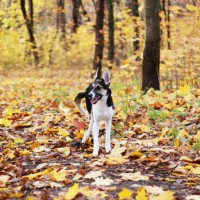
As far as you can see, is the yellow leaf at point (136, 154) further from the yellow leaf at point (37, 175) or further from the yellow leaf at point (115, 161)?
the yellow leaf at point (37, 175)

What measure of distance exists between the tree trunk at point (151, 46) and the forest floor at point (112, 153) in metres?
0.57

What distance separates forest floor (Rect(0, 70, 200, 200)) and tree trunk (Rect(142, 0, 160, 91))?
0.57 meters

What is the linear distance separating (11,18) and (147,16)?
735 inches

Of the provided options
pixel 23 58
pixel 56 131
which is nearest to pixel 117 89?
pixel 56 131

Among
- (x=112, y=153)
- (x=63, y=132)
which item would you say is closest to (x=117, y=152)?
(x=112, y=153)

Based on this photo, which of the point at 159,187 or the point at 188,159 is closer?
the point at 159,187

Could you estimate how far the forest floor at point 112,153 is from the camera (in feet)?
12.9

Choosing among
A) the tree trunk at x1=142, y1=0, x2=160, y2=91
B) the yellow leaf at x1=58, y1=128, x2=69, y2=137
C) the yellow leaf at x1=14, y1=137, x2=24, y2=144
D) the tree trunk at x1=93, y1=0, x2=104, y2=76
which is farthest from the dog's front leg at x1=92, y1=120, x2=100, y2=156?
the tree trunk at x1=93, y1=0, x2=104, y2=76

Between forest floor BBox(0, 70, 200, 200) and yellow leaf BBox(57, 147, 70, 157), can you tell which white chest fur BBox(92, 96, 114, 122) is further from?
yellow leaf BBox(57, 147, 70, 157)

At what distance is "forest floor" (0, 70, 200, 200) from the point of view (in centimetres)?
394

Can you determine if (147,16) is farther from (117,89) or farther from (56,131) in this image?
(56,131)

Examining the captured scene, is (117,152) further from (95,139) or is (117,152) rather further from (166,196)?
(166,196)

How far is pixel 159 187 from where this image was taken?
4.03m

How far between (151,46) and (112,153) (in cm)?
510
